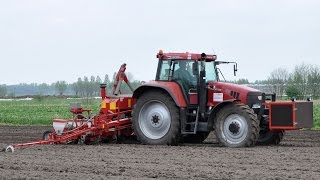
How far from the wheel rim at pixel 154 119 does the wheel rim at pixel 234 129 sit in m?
1.47

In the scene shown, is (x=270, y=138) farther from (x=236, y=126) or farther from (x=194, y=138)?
(x=194, y=138)

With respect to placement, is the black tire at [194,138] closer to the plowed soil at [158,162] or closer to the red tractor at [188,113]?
the red tractor at [188,113]

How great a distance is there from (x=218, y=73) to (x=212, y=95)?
842mm

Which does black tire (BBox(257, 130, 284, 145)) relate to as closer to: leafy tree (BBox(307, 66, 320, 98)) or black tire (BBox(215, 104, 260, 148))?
black tire (BBox(215, 104, 260, 148))

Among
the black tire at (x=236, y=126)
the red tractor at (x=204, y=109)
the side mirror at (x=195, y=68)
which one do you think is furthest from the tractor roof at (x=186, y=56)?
the black tire at (x=236, y=126)

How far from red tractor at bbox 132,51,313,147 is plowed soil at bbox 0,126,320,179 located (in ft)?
1.44

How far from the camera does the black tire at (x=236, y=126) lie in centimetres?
1529

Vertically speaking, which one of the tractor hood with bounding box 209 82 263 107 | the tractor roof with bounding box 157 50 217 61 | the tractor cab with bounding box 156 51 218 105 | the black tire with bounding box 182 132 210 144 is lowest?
the black tire with bounding box 182 132 210 144

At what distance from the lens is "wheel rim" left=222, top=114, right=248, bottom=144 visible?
15492 millimetres

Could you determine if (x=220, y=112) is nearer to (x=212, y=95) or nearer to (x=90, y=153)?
(x=212, y=95)

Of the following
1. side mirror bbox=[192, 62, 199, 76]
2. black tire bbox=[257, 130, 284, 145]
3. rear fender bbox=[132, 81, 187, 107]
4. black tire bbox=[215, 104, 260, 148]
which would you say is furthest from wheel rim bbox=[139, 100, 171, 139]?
black tire bbox=[257, 130, 284, 145]

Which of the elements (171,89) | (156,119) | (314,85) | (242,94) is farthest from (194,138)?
(314,85)

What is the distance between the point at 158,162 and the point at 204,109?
3829mm

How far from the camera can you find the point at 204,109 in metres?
16.4
